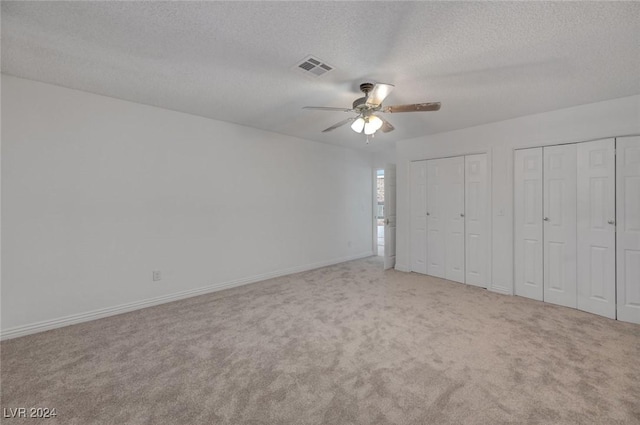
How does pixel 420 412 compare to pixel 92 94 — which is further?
pixel 92 94

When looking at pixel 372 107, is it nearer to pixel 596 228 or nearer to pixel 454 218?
pixel 454 218

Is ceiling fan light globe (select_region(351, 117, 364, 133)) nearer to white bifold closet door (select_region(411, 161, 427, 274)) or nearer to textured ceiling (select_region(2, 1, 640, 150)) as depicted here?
textured ceiling (select_region(2, 1, 640, 150))

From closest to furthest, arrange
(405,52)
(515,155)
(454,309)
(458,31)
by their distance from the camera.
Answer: (458,31), (405,52), (454,309), (515,155)

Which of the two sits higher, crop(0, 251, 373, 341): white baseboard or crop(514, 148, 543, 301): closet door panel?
crop(514, 148, 543, 301): closet door panel

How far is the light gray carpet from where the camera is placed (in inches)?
64.5

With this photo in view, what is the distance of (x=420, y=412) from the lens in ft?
5.32

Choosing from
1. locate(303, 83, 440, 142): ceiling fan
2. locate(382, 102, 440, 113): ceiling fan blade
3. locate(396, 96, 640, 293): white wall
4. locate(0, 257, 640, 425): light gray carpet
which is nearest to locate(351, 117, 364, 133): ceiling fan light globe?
locate(303, 83, 440, 142): ceiling fan

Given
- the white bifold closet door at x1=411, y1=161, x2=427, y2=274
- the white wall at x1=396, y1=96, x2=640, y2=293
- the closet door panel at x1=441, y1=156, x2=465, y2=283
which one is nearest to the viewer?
the white wall at x1=396, y1=96, x2=640, y2=293

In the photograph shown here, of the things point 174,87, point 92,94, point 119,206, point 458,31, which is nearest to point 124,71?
point 174,87

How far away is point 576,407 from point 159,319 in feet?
11.9

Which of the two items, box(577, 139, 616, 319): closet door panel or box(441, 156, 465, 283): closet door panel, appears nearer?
box(577, 139, 616, 319): closet door panel

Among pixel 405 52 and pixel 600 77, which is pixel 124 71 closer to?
pixel 405 52

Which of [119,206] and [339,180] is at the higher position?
[339,180]

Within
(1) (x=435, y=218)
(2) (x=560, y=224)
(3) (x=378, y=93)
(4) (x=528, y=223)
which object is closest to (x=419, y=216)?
(1) (x=435, y=218)
